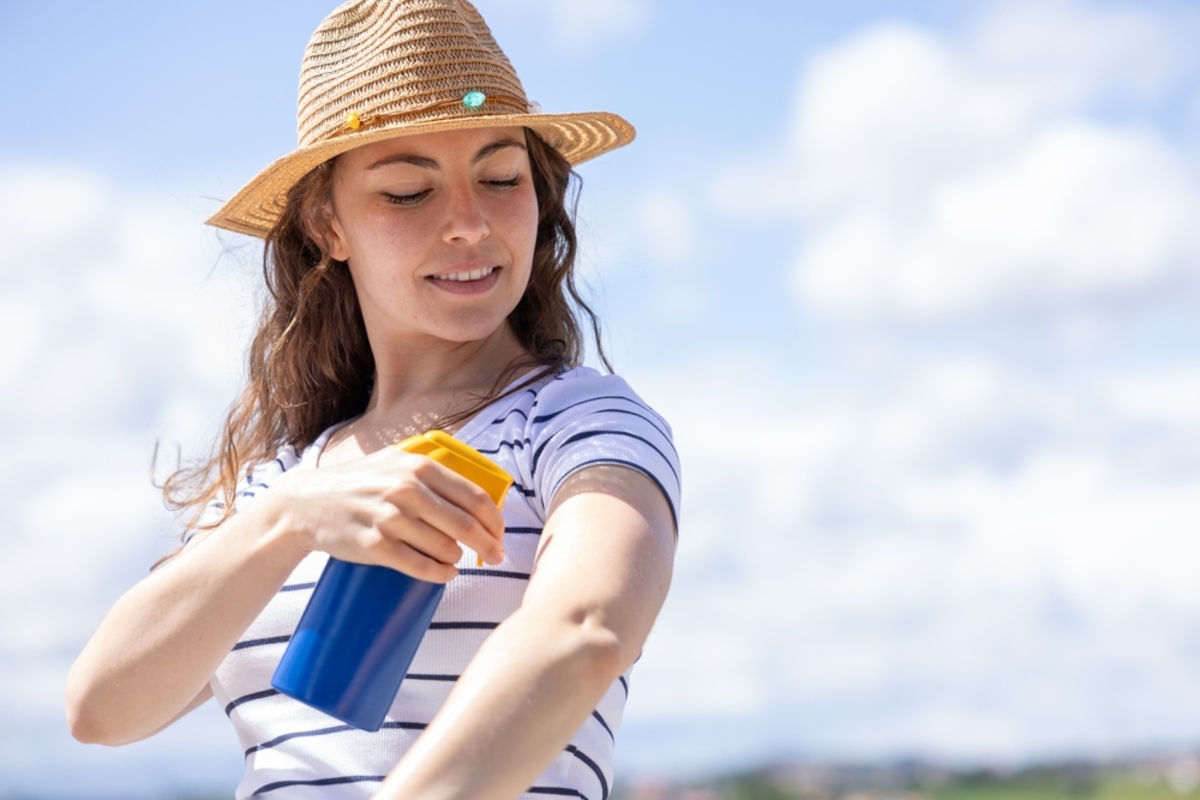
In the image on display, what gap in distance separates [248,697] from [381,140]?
86cm

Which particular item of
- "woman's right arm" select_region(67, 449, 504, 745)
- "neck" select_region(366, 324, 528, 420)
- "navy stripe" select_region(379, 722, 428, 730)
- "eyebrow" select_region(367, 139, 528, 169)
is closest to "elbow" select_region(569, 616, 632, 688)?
"woman's right arm" select_region(67, 449, 504, 745)

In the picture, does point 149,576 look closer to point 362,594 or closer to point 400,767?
point 362,594

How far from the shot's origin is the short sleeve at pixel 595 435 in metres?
1.65

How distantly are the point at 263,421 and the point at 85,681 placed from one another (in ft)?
2.30

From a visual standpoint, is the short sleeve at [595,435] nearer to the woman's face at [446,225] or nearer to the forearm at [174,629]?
the woman's face at [446,225]

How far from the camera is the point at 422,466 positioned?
4.76ft

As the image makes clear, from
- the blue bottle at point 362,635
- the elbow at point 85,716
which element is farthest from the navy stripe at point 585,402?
the elbow at point 85,716

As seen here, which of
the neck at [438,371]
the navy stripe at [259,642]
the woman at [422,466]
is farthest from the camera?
the neck at [438,371]

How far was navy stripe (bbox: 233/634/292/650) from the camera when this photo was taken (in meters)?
1.83

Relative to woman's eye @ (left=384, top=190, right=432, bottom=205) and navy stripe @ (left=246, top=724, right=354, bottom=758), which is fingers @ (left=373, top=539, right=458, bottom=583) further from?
woman's eye @ (left=384, top=190, right=432, bottom=205)

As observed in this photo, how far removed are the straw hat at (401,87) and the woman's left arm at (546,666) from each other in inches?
29.7

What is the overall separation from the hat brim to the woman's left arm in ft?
2.35

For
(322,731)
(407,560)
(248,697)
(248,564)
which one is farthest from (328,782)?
(407,560)

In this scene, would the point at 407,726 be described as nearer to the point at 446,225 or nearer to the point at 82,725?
the point at 82,725
